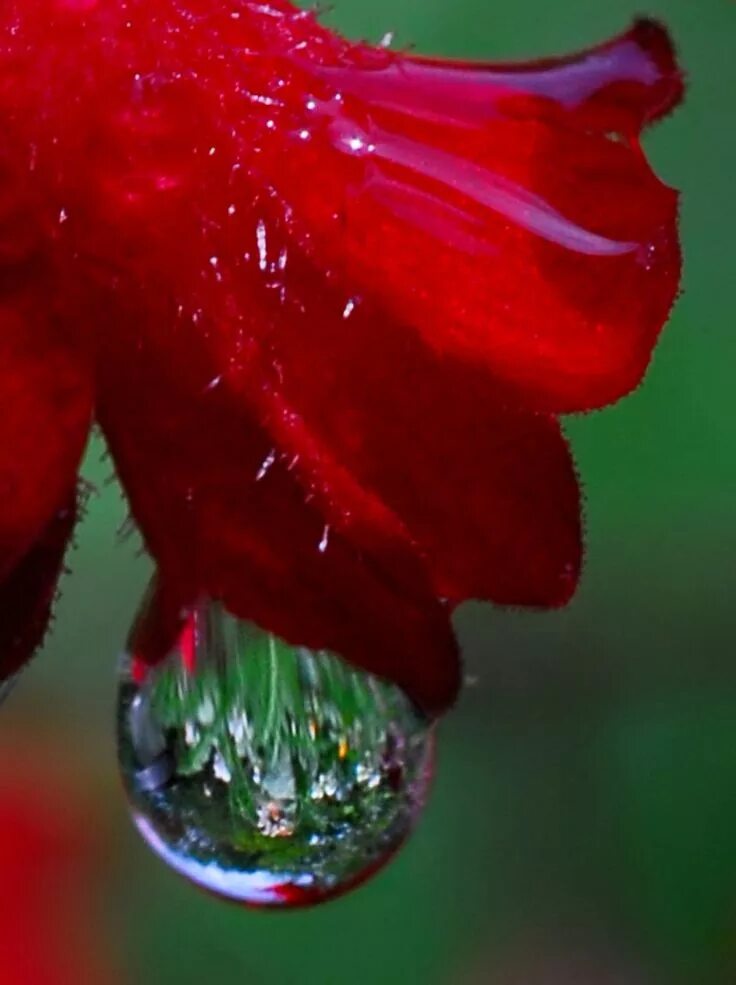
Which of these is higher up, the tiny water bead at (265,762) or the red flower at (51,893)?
the tiny water bead at (265,762)

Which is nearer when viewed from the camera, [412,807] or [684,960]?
[412,807]

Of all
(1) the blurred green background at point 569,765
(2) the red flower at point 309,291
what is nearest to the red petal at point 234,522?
(2) the red flower at point 309,291

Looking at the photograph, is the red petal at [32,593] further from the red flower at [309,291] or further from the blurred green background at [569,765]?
A: the blurred green background at [569,765]

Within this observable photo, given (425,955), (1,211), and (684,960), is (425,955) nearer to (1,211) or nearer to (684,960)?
(684,960)

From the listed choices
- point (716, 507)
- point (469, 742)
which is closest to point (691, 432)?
point (716, 507)

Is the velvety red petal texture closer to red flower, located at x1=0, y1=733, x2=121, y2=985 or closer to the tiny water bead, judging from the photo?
the tiny water bead

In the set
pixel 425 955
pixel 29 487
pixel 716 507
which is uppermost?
pixel 29 487
